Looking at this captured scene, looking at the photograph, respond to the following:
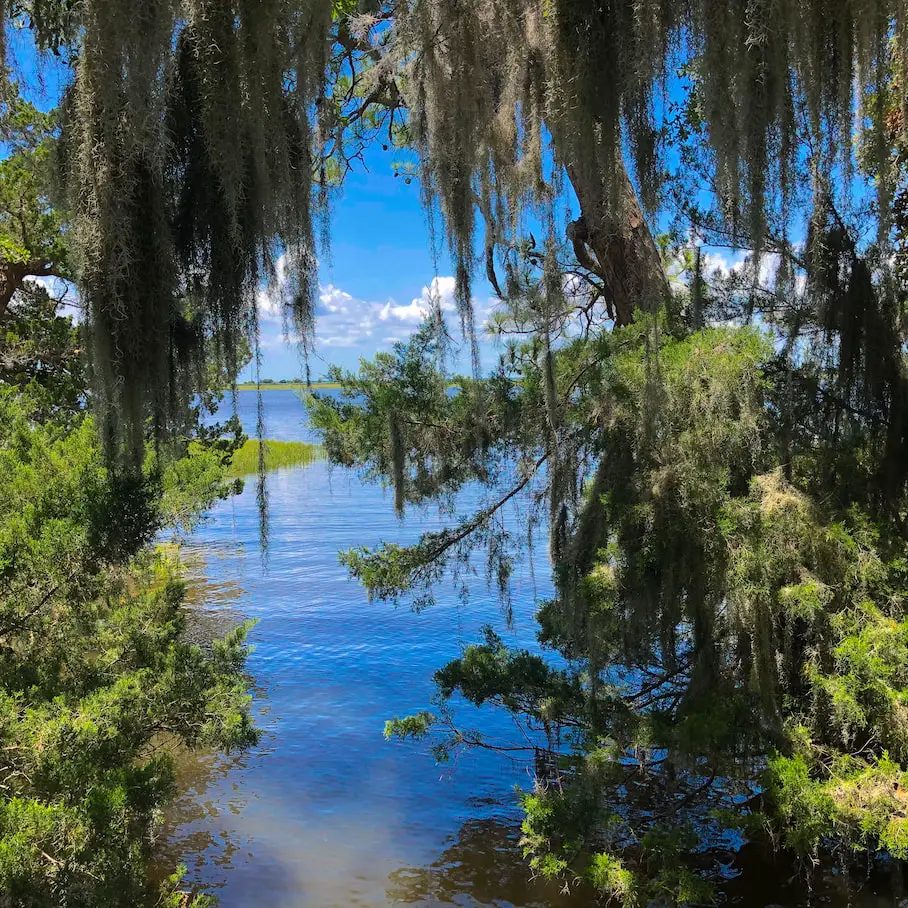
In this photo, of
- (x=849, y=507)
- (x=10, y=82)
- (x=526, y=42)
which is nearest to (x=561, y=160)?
(x=526, y=42)

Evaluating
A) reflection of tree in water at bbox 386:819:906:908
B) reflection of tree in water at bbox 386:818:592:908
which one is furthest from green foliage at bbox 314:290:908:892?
reflection of tree in water at bbox 386:818:592:908

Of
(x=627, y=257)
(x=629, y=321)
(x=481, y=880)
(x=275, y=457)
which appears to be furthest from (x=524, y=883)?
(x=275, y=457)

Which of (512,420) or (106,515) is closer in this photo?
(106,515)

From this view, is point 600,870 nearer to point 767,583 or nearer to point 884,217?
point 767,583

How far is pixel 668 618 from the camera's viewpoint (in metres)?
4.25

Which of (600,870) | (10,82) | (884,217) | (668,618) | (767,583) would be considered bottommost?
(600,870)

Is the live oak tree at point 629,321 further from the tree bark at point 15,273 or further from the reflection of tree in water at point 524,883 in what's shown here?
the tree bark at point 15,273

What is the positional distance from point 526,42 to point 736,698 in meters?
3.54

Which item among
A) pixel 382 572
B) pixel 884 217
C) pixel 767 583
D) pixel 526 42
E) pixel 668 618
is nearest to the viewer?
pixel 884 217

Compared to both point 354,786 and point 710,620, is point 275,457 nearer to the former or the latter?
point 354,786

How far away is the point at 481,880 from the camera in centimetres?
570

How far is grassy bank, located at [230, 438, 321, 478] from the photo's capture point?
1117 inches

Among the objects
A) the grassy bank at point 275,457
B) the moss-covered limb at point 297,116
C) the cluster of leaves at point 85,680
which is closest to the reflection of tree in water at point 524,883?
the cluster of leaves at point 85,680

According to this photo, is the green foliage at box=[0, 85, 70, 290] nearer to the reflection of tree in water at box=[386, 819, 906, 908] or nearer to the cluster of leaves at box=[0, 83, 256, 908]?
the cluster of leaves at box=[0, 83, 256, 908]
